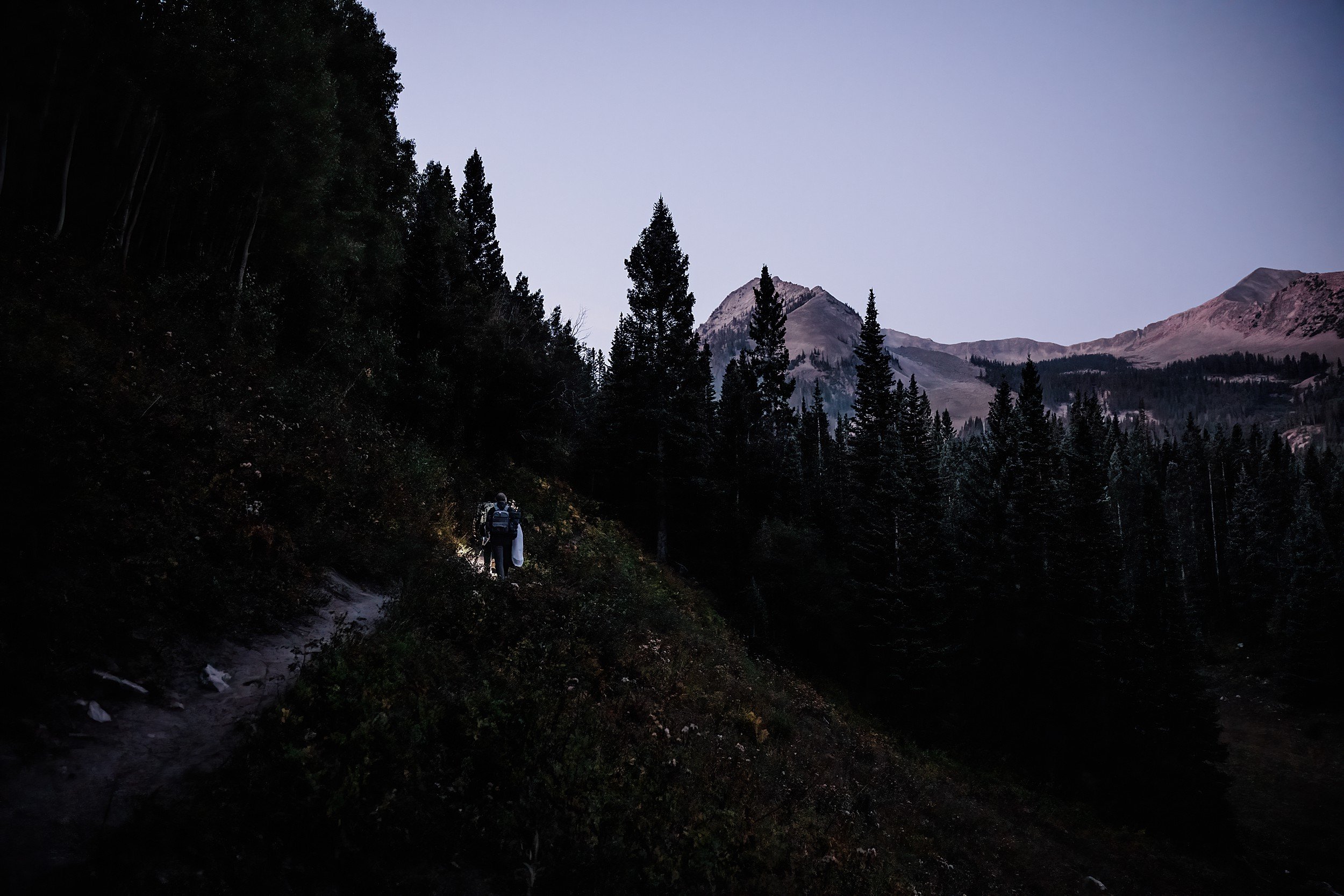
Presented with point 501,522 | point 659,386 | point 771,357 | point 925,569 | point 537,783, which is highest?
Answer: point 771,357

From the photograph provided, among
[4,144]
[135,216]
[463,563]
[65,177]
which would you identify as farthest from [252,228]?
[463,563]

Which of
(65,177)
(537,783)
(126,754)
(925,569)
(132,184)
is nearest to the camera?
(126,754)

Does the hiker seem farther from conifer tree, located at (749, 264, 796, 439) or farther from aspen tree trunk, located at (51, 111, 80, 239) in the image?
conifer tree, located at (749, 264, 796, 439)

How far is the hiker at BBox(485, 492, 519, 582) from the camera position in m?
13.1

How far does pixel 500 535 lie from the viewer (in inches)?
522

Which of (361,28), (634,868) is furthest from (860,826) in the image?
(361,28)

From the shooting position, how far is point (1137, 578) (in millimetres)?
61844

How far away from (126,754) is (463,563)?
726 cm

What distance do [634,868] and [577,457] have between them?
26506 mm

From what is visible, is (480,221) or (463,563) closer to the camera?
(463,563)

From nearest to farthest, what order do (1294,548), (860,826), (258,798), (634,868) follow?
1. (258,798)
2. (634,868)
3. (860,826)
4. (1294,548)

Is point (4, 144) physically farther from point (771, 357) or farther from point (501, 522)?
point (771, 357)

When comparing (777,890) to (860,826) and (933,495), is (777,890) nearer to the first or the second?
(860,826)

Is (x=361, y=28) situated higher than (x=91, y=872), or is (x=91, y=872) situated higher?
(x=361, y=28)
